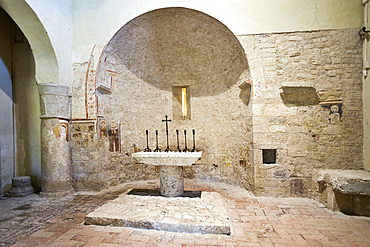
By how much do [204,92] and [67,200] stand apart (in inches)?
188

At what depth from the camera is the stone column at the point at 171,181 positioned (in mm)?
4730

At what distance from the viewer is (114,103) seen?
6.39 m

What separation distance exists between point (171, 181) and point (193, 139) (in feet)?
7.28

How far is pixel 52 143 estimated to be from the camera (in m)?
5.24

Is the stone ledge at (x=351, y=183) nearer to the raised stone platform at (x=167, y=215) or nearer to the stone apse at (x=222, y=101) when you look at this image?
the stone apse at (x=222, y=101)

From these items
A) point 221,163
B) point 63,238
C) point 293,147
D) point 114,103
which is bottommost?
point 63,238

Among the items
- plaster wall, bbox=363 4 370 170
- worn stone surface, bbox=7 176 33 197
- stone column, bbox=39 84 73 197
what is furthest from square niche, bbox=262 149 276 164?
worn stone surface, bbox=7 176 33 197

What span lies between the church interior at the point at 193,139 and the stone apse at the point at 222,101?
0.03 metres

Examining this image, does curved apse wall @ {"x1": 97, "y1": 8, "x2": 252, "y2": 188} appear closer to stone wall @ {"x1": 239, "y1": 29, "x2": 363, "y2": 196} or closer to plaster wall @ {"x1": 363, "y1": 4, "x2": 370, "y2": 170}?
stone wall @ {"x1": 239, "y1": 29, "x2": 363, "y2": 196}

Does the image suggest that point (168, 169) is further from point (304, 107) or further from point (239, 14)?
point (239, 14)

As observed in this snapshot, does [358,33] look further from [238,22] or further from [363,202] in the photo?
[363,202]

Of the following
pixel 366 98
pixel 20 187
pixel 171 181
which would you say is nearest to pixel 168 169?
pixel 171 181

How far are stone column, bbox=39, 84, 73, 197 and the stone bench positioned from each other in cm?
583

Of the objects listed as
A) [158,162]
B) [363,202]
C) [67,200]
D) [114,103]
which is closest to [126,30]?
[114,103]
